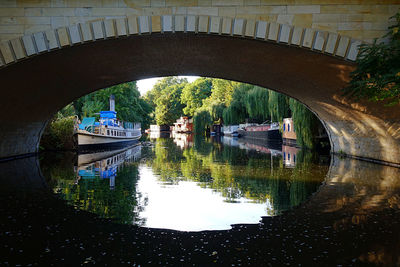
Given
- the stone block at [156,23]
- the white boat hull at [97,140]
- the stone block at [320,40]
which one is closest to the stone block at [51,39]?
the stone block at [156,23]

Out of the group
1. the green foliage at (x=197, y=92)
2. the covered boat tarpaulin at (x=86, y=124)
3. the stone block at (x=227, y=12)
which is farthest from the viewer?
the green foliage at (x=197, y=92)

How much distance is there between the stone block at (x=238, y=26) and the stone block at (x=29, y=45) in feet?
13.6

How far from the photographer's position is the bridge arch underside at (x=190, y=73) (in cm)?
872

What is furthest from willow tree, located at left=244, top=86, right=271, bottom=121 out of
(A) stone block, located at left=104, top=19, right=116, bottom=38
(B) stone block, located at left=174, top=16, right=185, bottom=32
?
(A) stone block, located at left=104, top=19, right=116, bottom=38

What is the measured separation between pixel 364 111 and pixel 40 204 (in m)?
9.70

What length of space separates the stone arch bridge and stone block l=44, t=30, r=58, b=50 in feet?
0.07

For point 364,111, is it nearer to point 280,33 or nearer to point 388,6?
point 388,6

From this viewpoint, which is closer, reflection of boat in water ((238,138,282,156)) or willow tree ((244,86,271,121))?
reflection of boat in water ((238,138,282,156))

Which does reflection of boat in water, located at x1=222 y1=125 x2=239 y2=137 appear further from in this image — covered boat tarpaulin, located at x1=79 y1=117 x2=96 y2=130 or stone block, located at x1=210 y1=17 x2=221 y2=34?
stone block, located at x1=210 y1=17 x2=221 y2=34

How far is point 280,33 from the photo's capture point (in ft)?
24.3

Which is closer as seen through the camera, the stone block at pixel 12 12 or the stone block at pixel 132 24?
the stone block at pixel 132 24

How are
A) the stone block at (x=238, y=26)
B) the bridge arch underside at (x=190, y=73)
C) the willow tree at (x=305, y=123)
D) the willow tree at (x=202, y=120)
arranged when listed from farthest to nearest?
the willow tree at (x=202, y=120) → the willow tree at (x=305, y=123) → the bridge arch underside at (x=190, y=73) → the stone block at (x=238, y=26)

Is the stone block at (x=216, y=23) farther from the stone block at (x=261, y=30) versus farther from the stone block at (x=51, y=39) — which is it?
the stone block at (x=51, y=39)

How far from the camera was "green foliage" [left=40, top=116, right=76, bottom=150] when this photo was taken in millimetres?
17797
